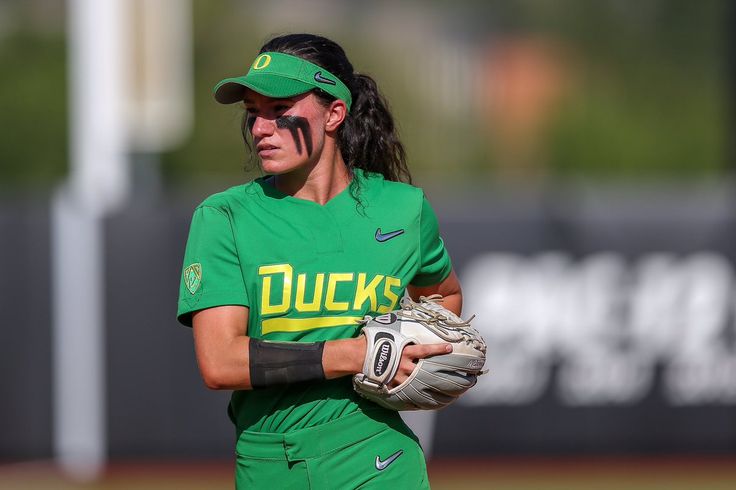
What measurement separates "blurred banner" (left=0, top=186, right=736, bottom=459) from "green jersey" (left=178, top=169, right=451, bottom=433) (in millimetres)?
5685

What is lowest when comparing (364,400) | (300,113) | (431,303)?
(364,400)

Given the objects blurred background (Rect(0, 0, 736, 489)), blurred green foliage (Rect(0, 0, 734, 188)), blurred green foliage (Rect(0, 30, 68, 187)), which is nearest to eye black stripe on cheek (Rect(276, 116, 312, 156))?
blurred background (Rect(0, 0, 736, 489))

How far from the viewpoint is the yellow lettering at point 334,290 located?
3559 mm

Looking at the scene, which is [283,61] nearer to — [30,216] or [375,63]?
[30,216]

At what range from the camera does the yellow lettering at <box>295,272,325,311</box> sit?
3.53 m

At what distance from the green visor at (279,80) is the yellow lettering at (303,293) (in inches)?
19.9

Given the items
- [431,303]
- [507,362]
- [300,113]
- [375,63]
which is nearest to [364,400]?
[431,303]

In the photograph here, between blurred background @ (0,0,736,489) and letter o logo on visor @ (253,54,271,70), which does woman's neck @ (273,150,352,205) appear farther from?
blurred background @ (0,0,736,489)

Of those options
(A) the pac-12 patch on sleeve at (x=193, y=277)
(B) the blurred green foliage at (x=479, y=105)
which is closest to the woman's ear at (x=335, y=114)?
(A) the pac-12 patch on sleeve at (x=193, y=277)

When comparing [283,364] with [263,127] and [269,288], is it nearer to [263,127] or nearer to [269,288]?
[269,288]

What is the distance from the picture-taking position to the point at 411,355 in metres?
3.52

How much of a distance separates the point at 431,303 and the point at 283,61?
2.64 feet

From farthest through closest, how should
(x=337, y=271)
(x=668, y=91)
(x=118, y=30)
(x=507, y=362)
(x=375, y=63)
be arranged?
(x=668, y=91) → (x=375, y=63) → (x=118, y=30) → (x=507, y=362) → (x=337, y=271)

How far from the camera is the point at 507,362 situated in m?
9.35
